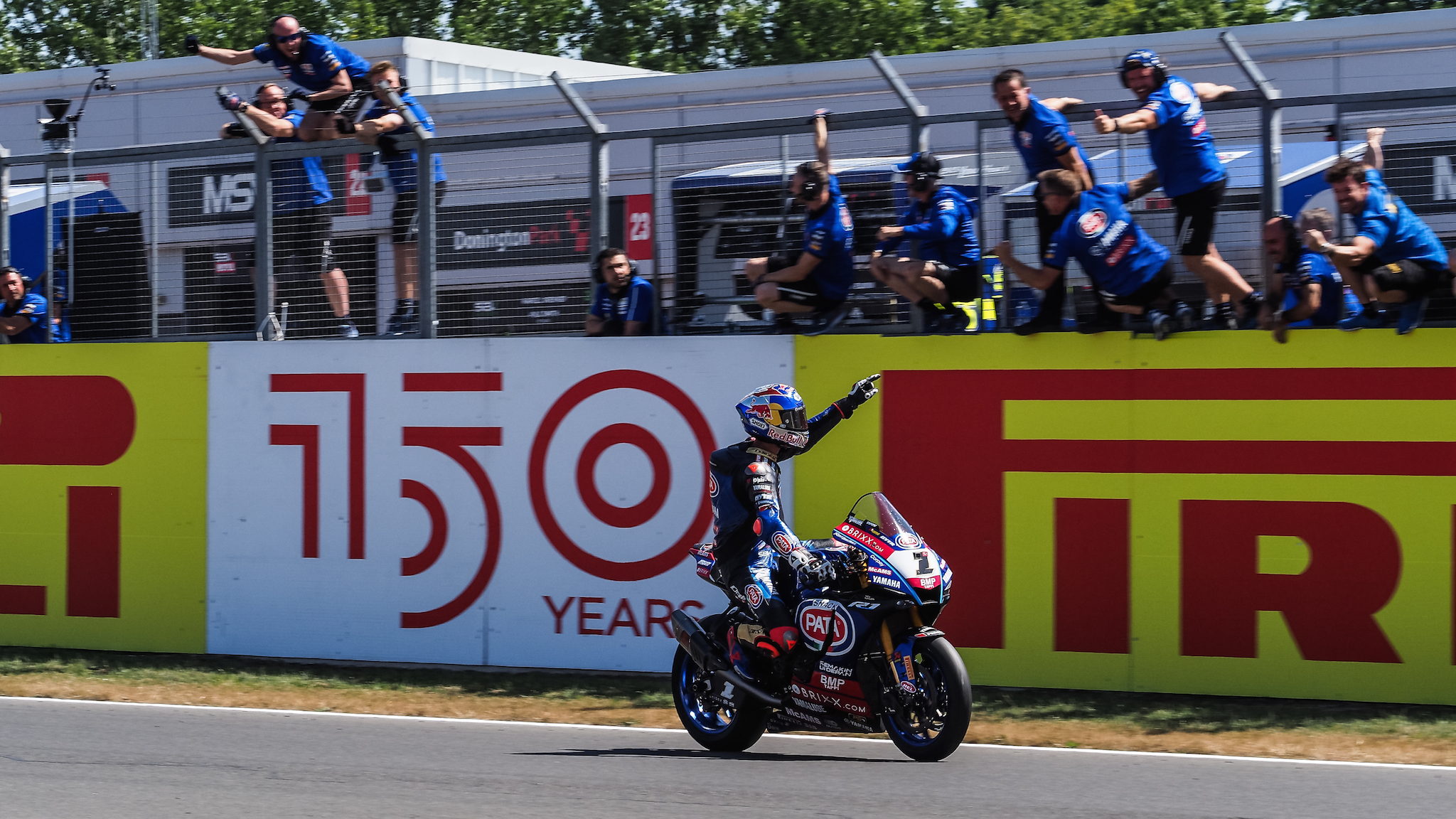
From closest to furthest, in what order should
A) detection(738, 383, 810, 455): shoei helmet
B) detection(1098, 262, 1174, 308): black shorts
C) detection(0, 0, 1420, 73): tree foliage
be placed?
detection(738, 383, 810, 455): shoei helmet → detection(1098, 262, 1174, 308): black shorts → detection(0, 0, 1420, 73): tree foliage

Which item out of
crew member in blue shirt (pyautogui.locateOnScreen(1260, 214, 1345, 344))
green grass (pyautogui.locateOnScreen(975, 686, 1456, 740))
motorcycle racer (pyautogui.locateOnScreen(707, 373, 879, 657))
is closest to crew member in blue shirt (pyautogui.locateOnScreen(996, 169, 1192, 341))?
crew member in blue shirt (pyautogui.locateOnScreen(1260, 214, 1345, 344))

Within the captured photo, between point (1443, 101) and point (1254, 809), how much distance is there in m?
4.73

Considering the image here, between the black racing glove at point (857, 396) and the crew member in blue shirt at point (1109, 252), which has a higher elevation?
the crew member in blue shirt at point (1109, 252)

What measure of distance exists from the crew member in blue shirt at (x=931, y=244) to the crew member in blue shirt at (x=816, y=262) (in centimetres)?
28

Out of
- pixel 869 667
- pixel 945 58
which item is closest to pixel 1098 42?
pixel 945 58

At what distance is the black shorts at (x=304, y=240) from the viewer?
12383mm

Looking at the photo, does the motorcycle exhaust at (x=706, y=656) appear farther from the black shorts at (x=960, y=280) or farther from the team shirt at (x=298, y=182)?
the team shirt at (x=298, y=182)

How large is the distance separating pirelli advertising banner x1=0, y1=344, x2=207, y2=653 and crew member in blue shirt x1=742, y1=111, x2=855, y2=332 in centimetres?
459

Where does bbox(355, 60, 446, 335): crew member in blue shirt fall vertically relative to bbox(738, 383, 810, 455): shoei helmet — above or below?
above

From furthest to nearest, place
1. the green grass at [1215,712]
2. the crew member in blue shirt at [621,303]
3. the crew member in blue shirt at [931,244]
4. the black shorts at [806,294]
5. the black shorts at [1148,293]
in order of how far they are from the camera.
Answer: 1. the crew member in blue shirt at [621,303]
2. the black shorts at [806,294]
3. the crew member in blue shirt at [931,244]
4. the black shorts at [1148,293]
5. the green grass at [1215,712]

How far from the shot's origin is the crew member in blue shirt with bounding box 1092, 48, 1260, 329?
9.70 meters

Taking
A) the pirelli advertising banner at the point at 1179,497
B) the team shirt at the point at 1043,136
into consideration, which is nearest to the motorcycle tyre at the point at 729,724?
the pirelli advertising banner at the point at 1179,497

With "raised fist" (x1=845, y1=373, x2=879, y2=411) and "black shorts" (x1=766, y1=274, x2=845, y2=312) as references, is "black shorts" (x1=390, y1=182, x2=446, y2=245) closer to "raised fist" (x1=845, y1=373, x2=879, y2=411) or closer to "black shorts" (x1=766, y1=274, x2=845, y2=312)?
"black shorts" (x1=766, y1=274, x2=845, y2=312)

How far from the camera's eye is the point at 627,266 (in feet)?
37.4
